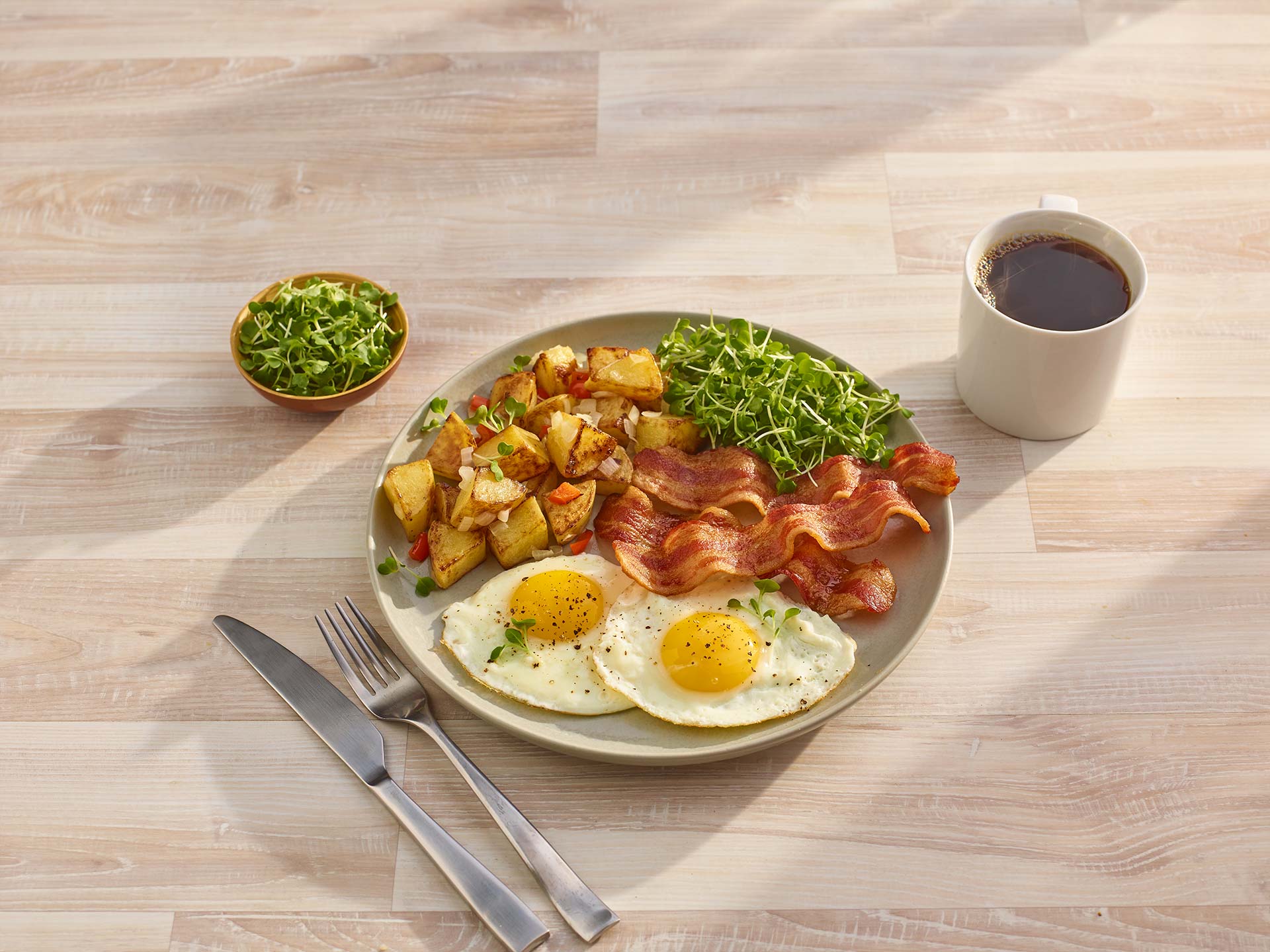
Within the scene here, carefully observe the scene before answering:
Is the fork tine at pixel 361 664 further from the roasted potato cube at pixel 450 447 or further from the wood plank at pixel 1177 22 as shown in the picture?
the wood plank at pixel 1177 22

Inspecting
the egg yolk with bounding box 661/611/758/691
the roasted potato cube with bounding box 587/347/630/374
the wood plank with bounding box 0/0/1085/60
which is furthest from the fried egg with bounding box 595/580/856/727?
the wood plank with bounding box 0/0/1085/60

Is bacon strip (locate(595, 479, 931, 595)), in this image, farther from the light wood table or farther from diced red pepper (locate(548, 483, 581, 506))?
the light wood table

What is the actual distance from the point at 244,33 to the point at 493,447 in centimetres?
215

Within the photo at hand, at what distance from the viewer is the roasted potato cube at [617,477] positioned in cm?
230

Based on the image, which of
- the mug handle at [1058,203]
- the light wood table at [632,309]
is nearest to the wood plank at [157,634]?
the light wood table at [632,309]

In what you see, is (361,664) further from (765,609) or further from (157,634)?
(765,609)

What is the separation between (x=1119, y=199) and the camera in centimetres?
302

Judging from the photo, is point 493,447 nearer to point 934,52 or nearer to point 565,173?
point 565,173

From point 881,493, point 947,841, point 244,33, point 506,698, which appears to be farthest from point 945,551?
point 244,33

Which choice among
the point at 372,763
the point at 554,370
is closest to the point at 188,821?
the point at 372,763

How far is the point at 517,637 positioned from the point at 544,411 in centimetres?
55

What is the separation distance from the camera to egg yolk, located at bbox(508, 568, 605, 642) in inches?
83.2

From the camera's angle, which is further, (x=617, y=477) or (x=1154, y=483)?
(x=1154, y=483)

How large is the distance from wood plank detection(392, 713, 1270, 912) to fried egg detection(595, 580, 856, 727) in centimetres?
18
